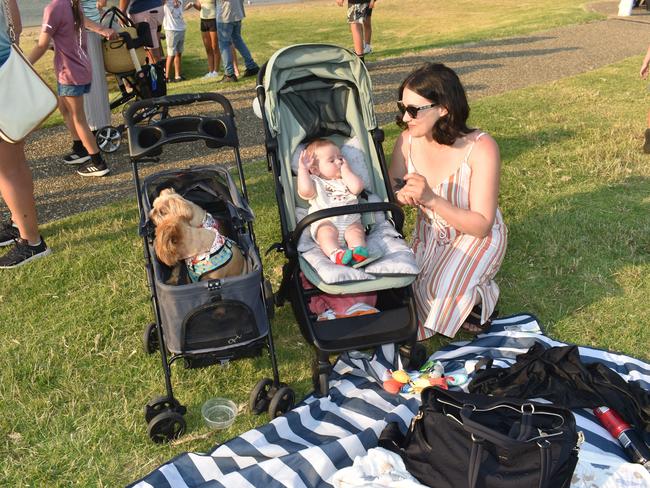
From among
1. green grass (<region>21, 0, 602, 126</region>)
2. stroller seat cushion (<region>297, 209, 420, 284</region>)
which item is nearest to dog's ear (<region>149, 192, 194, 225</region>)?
stroller seat cushion (<region>297, 209, 420, 284</region>)

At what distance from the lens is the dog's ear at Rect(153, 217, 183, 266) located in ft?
9.86

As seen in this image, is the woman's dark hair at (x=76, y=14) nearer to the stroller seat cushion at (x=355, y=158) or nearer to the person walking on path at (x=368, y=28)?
the stroller seat cushion at (x=355, y=158)

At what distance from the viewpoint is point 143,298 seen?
165 inches

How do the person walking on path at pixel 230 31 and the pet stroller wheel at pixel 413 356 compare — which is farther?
the person walking on path at pixel 230 31

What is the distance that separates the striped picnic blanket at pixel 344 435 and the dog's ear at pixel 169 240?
97cm

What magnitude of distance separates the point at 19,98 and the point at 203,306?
215 cm

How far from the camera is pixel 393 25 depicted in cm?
1750

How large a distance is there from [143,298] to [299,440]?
1.72 metres

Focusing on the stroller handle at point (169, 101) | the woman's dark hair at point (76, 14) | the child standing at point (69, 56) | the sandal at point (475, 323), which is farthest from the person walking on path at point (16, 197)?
the sandal at point (475, 323)

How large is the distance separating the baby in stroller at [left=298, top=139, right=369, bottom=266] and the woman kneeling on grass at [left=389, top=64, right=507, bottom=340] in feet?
1.05

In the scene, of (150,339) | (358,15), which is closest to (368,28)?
(358,15)

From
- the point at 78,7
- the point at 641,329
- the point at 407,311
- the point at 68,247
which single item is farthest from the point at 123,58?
the point at 641,329

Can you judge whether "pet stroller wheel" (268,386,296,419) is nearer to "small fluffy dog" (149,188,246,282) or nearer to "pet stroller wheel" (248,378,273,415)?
"pet stroller wheel" (248,378,273,415)

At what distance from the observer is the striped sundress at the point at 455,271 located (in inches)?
144
